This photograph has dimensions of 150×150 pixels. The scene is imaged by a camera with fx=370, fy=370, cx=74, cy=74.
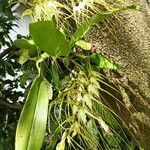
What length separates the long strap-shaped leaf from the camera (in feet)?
2.33

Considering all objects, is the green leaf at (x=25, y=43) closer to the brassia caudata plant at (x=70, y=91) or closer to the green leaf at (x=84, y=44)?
the brassia caudata plant at (x=70, y=91)

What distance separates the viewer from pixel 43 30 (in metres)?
0.66

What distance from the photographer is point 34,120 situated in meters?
0.73

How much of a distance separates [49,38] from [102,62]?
13cm

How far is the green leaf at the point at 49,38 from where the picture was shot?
0.66 m

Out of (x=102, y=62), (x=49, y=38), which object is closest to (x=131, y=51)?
(x=102, y=62)

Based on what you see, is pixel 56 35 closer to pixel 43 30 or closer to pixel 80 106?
pixel 43 30

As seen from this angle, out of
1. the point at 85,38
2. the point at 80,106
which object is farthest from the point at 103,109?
the point at 85,38

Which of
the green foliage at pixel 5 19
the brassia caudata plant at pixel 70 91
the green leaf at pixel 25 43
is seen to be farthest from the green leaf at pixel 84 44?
the green foliage at pixel 5 19

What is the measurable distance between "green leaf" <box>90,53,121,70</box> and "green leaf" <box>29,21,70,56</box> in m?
0.06

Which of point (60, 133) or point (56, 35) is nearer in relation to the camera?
point (56, 35)

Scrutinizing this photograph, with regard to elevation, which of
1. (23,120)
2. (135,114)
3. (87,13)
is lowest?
(135,114)

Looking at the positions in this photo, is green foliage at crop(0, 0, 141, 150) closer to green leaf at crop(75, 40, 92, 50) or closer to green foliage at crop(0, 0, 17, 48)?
green leaf at crop(75, 40, 92, 50)

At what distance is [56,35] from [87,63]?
12 cm
